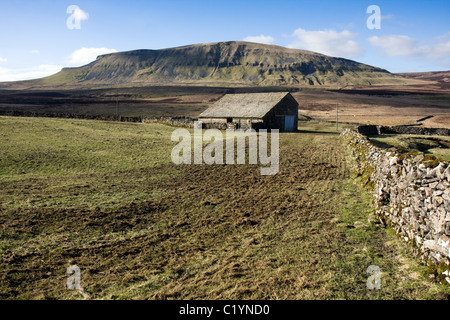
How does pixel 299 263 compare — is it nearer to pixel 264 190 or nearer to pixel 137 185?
pixel 264 190

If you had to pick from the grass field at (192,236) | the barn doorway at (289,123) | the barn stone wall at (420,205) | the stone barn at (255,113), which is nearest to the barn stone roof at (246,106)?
the stone barn at (255,113)

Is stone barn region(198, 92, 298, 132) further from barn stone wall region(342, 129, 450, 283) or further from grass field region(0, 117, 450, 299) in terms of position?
barn stone wall region(342, 129, 450, 283)

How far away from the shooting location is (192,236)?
37.6 ft

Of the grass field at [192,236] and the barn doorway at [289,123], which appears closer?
the grass field at [192,236]

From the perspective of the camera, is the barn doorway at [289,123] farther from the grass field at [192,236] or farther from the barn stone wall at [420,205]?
the barn stone wall at [420,205]

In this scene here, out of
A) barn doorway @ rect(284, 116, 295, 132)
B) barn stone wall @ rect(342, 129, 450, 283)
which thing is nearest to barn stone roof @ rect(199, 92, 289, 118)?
barn doorway @ rect(284, 116, 295, 132)

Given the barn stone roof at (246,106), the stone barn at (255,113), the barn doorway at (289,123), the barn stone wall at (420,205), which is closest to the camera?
the barn stone wall at (420,205)

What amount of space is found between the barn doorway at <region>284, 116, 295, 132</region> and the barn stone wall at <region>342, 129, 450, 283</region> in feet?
129

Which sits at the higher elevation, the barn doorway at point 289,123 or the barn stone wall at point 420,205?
the barn doorway at point 289,123

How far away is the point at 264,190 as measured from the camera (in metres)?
17.8

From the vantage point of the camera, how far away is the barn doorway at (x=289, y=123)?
52.4 metres

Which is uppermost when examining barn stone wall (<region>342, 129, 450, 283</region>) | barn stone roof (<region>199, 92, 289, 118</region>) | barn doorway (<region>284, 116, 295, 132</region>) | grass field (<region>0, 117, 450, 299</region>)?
barn stone roof (<region>199, 92, 289, 118</region>)

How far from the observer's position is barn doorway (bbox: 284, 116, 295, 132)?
52.4m
